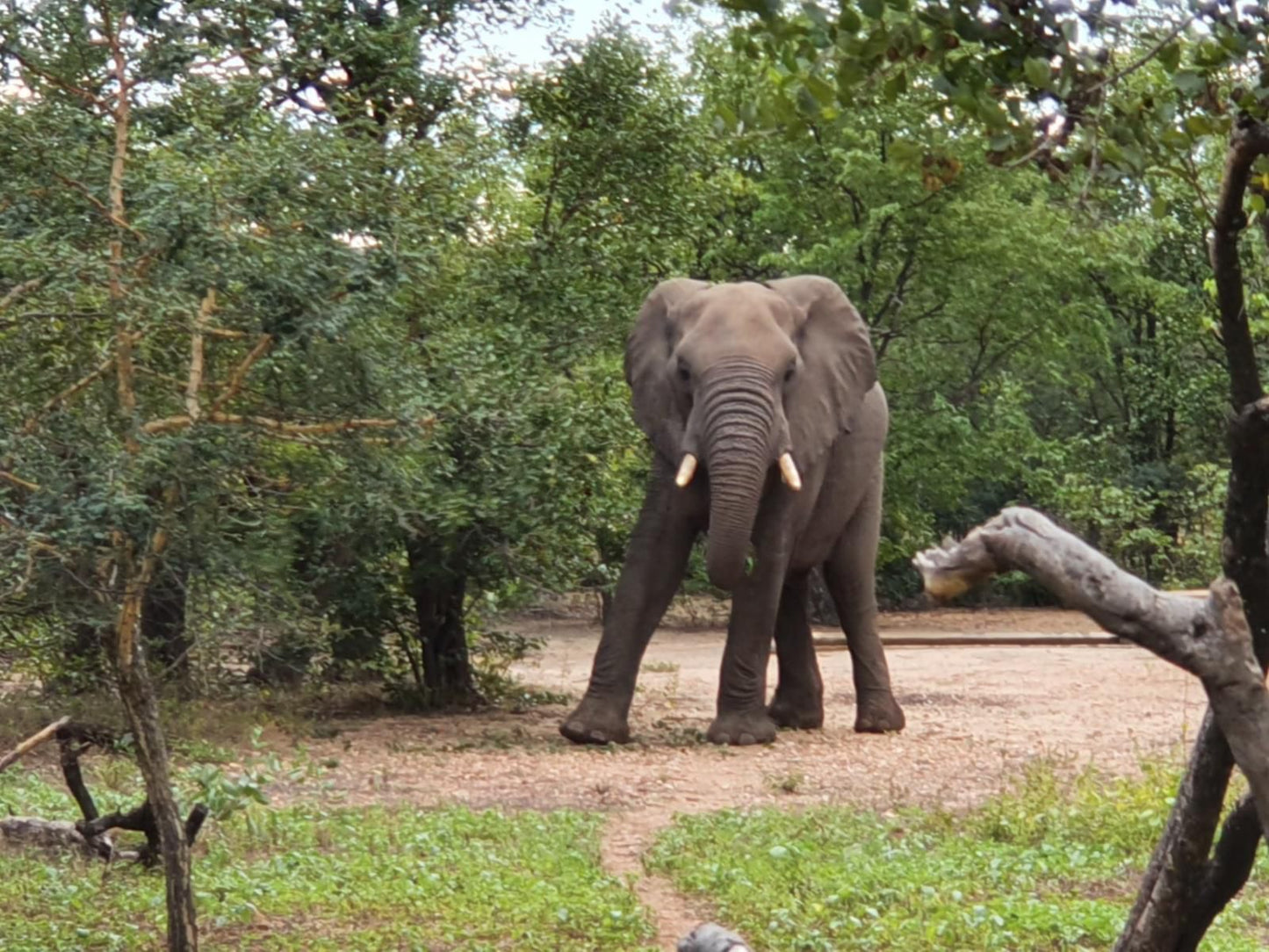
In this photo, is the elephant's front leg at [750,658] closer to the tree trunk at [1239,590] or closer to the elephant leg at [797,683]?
the elephant leg at [797,683]

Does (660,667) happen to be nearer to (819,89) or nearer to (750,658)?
(750,658)

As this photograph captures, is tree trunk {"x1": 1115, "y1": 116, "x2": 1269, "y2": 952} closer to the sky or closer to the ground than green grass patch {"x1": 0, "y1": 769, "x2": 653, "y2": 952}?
closer to the sky

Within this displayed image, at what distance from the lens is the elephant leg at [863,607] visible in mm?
14984

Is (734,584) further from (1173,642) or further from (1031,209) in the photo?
(1031,209)

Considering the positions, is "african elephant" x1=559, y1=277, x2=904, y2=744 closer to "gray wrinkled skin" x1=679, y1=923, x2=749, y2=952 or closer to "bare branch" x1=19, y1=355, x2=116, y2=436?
"bare branch" x1=19, y1=355, x2=116, y2=436

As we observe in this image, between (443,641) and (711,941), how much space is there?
10.8 metres

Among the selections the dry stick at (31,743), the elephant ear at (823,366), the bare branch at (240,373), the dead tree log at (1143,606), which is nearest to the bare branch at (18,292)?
the bare branch at (240,373)

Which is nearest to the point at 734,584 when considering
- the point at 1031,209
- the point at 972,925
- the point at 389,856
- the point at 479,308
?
the point at 479,308

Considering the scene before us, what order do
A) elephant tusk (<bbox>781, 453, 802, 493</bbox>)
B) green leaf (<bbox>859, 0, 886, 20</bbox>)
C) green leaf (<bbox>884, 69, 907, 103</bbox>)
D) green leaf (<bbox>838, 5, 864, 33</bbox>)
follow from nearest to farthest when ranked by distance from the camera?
green leaf (<bbox>859, 0, 886, 20</bbox>), green leaf (<bbox>838, 5, 864, 33</bbox>), green leaf (<bbox>884, 69, 907, 103</bbox>), elephant tusk (<bbox>781, 453, 802, 493</bbox>)

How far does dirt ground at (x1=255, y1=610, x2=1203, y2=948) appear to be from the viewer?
11.3 metres

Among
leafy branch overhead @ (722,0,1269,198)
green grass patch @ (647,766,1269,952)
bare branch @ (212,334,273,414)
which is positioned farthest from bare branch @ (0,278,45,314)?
green grass patch @ (647,766,1269,952)

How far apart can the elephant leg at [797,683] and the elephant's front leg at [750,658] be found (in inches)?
47.8

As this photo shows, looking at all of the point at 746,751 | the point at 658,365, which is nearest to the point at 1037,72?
the point at 746,751

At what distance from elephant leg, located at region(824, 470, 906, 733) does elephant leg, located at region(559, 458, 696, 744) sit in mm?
1737
